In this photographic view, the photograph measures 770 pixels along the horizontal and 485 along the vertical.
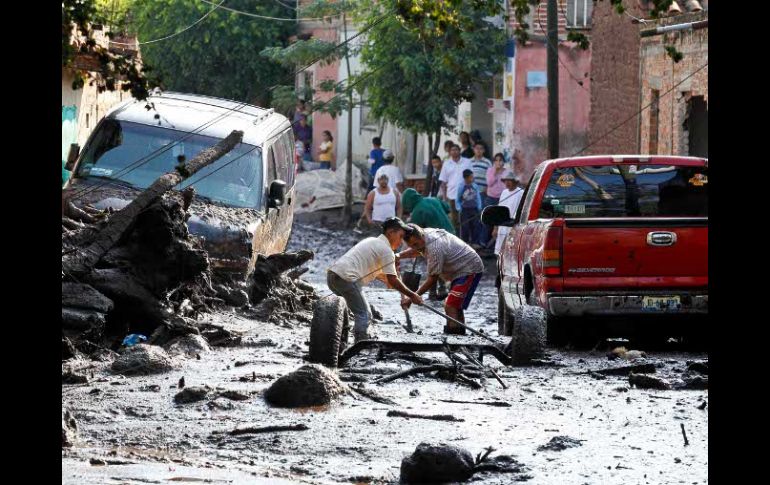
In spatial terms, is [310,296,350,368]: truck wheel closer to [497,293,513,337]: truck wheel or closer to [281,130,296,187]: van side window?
[497,293,513,337]: truck wheel

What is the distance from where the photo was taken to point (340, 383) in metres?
10.3

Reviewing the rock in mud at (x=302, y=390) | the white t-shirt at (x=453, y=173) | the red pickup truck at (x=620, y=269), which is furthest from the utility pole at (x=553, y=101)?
the rock in mud at (x=302, y=390)

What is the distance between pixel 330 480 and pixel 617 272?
5.75 m

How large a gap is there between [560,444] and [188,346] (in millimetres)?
4882

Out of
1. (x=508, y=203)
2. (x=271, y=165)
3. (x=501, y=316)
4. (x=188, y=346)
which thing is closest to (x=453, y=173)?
(x=508, y=203)

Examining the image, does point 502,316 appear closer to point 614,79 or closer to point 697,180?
point 697,180

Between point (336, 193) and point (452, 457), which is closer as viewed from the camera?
point (452, 457)

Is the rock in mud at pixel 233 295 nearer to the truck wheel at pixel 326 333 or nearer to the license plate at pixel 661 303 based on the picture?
the truck wheel at pixel 326 333

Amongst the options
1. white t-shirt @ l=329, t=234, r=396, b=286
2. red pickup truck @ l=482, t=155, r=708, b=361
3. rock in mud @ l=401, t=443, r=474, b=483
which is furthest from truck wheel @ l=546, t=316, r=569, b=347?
rock in mud @ l=401, t=443, r=474, b=483

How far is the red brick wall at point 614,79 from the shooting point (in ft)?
90.6

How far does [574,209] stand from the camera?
45.2 feet

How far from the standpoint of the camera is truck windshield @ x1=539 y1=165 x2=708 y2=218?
537 inches
